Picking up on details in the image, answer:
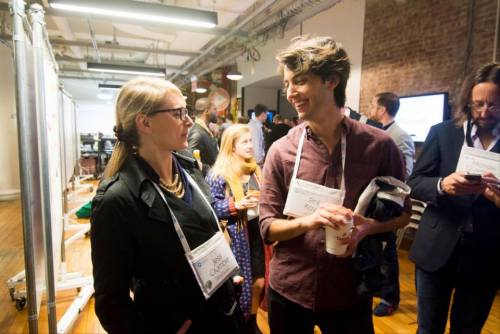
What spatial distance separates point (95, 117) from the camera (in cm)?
1628

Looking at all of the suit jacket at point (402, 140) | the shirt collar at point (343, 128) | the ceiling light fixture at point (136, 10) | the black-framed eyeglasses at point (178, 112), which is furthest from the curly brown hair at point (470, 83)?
the ceiling light fixture at point (136, 10)

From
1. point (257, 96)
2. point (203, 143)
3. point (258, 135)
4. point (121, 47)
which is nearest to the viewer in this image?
point (203, 143)

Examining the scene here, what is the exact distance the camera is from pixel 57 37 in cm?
820

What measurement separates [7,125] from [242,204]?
797 cm

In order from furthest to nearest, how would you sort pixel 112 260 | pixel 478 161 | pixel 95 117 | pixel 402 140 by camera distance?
1. pixel 95 117
2. pixel 402 140
3. pixel 478 161
4. pixel 112 260

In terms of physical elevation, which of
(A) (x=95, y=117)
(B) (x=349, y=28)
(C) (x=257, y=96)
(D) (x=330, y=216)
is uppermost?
(B) (x=349, y=28)

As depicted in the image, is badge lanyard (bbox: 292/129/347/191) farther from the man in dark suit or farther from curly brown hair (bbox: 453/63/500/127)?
curly brown hair (bbox: 453/63/500/127)

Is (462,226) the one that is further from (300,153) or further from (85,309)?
(85,309)

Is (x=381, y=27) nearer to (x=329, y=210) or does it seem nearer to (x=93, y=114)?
(x=329, y=210)

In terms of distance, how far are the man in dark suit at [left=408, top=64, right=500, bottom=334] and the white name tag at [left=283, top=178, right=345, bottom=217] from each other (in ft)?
1.96

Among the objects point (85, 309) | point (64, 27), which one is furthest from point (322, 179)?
point (64, 27)

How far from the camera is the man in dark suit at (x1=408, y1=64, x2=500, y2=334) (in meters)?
1.37

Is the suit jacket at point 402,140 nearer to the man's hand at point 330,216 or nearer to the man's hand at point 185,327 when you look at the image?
the man's hand at point 330,216

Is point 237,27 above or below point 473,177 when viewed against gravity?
above
